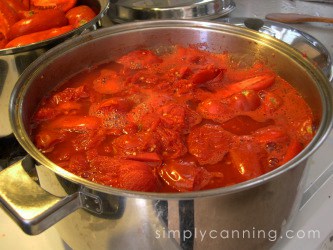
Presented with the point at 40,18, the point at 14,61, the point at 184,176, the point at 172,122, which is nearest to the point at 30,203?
the point at 184,176

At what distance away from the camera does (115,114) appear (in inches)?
41.7

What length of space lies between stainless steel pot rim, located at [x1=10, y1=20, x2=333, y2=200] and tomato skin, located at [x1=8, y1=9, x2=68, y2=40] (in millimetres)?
276

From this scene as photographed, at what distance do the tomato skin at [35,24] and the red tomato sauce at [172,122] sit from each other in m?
0.27

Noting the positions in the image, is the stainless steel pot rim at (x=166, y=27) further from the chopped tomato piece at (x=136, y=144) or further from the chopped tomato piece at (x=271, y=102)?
the chopped tomato piece at (x=136, y=144)

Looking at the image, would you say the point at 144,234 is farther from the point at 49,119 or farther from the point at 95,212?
the point at 49,119

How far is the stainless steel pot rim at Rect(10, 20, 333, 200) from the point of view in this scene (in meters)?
0.63

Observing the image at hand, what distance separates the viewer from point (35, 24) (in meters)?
1.36

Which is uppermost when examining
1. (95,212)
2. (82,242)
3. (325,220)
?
(95,212)

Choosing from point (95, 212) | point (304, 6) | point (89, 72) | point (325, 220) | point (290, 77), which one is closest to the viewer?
point (95, 212)

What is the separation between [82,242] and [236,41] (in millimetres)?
750

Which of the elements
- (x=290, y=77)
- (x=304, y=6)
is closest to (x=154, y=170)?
(x=290, y=77)

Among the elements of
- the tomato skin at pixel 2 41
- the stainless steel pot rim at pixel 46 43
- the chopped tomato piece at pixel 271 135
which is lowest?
the chopped tomato piece at pixel 271 135

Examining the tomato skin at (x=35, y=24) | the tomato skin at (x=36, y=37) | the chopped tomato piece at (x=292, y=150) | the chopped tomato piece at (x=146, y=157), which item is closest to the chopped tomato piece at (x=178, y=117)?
the chopped tomato piece at (x=146, y=157)

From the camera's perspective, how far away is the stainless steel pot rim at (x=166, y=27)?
63 centimetres
